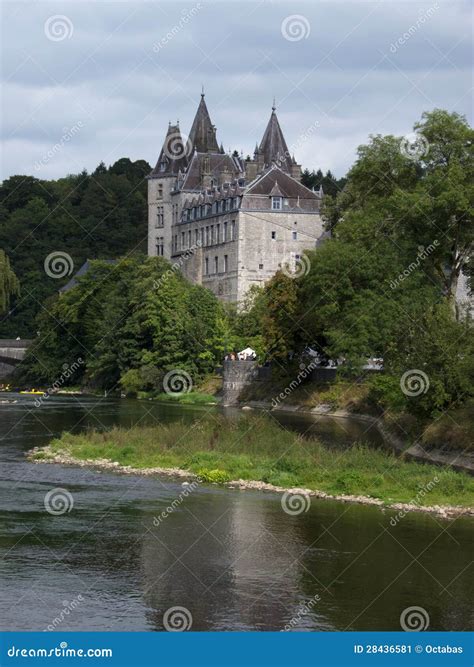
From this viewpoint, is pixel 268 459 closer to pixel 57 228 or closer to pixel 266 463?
pixel 266 463

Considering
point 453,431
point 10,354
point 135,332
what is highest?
point 135,332

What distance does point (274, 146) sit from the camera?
144 meters

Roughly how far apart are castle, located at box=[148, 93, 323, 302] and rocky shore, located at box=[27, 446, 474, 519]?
7799 cm

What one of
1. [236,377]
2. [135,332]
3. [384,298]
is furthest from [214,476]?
[135,332]

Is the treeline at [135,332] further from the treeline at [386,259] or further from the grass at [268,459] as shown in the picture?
the grass at [268,459]

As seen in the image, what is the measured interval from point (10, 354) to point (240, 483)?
303ft

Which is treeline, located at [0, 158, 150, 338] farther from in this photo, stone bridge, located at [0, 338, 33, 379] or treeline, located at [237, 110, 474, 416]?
treeline, located at [237, 110, 474, 416]

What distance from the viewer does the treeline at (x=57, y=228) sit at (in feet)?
566

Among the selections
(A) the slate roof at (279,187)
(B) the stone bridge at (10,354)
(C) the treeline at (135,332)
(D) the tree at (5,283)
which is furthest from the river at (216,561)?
(B) the stone bridge at (10,354)

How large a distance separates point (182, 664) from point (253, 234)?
354ft

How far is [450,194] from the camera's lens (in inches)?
2948

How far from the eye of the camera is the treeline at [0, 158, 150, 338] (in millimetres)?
172625

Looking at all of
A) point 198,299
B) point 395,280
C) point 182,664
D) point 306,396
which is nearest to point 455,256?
point 395,280

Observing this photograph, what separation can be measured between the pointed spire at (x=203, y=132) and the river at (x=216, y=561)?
342 feet
